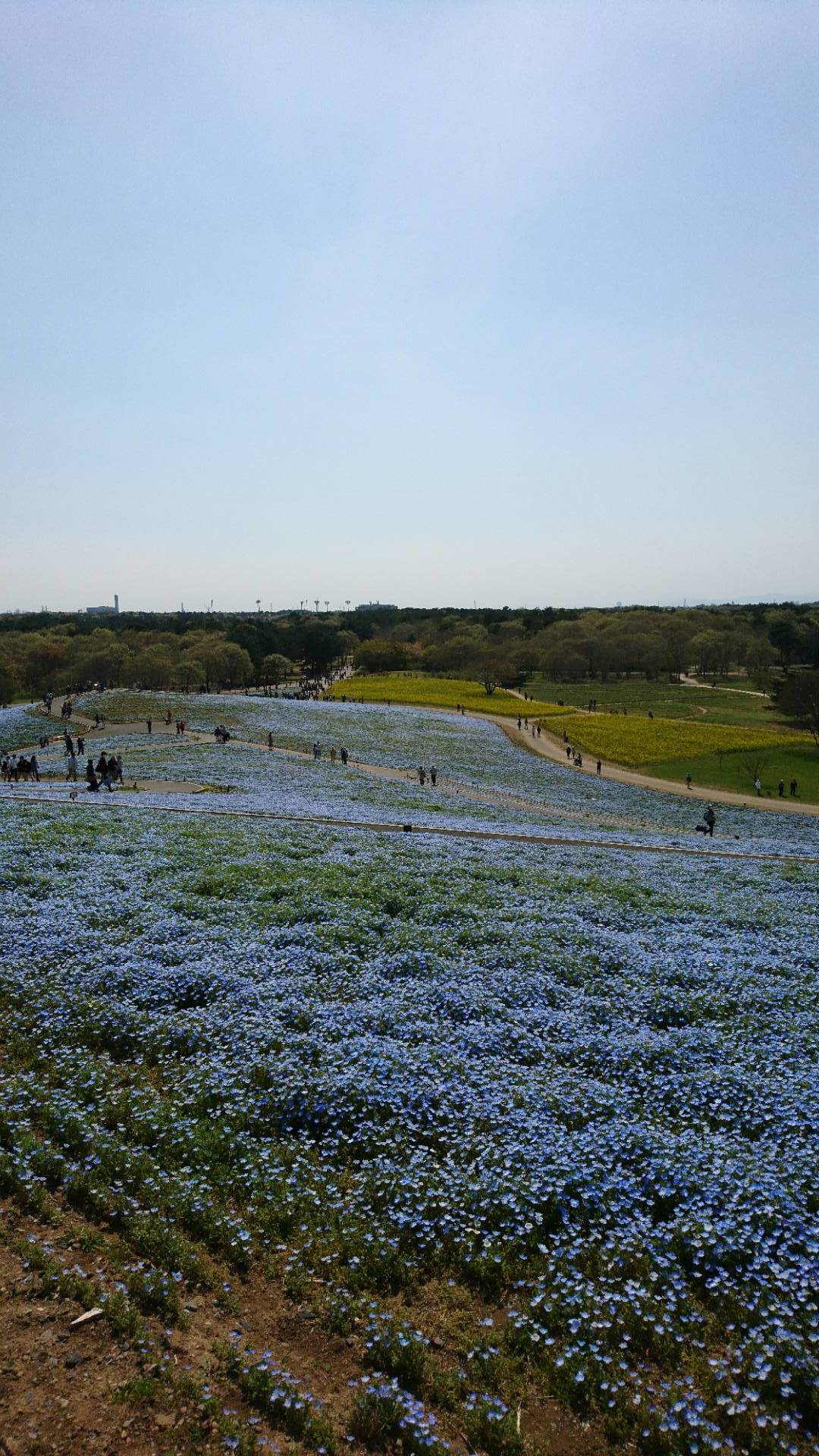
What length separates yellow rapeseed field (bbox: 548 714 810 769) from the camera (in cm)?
→ 6438

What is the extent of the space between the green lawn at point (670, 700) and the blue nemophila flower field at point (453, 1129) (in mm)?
76263

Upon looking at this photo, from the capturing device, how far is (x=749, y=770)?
57938 mm

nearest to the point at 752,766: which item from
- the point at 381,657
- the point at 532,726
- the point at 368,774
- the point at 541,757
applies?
the point at 541,757

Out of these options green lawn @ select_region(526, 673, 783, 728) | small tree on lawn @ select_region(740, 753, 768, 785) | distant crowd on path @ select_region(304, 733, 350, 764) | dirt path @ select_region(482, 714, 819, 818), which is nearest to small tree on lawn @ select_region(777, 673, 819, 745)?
green lawn @ select_region(526, 673, 783, 728)

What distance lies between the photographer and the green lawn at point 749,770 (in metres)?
53.7

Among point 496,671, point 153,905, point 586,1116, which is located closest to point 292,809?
point 153,905

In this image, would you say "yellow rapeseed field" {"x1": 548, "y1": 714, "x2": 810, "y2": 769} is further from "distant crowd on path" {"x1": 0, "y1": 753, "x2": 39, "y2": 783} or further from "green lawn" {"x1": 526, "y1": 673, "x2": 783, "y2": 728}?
"distant crowd on path" {"x1": 0, "y1": 753, "x2": 39, "y2": 783}

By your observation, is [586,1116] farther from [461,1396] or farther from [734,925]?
[734,925]

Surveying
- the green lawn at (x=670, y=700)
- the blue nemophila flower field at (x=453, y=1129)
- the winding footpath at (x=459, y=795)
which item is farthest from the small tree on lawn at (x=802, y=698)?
the blue nemophila flower field at (x=453, y=1129)

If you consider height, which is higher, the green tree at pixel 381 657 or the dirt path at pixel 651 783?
the green tree at pixel 381 657

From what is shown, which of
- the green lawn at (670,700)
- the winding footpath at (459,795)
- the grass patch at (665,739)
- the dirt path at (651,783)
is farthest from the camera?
the green lawn at (670,700)

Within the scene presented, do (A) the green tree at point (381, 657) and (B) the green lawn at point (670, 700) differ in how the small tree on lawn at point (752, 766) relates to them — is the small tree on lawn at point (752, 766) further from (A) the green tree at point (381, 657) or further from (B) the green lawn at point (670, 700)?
(A) the green tree at point (381, 657)

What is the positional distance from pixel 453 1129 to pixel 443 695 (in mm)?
91374

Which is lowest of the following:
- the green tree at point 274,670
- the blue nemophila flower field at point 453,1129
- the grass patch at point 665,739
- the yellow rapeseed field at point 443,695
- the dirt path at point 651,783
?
the dirt path at point 651,783
